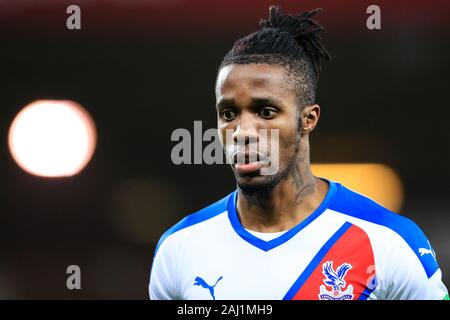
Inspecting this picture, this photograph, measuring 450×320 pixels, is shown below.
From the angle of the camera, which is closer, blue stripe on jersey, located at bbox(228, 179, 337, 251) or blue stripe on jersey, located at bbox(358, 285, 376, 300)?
blue stripe on jersey, located at bbox(358, 285, 376, 300)

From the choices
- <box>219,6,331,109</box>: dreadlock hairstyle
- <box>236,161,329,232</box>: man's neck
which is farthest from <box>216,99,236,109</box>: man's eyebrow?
<box>236,161,329,232</box>: man's neck

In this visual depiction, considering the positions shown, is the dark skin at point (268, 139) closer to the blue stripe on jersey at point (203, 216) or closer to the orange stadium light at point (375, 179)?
the blue stripe on jersey at point (203, 216)

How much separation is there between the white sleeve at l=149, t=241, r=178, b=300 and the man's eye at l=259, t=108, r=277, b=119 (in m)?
1.10

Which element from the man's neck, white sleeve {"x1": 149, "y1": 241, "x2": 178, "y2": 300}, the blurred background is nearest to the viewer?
the man's neck

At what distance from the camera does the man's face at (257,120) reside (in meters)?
3.81

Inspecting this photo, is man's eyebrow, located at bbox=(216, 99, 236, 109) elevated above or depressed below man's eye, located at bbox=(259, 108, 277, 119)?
above

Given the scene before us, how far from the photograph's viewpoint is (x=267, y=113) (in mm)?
3830

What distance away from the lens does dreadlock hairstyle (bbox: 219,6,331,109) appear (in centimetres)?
393

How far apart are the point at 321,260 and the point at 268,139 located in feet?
2.50

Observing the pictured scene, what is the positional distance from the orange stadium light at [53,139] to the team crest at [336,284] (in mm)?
4759

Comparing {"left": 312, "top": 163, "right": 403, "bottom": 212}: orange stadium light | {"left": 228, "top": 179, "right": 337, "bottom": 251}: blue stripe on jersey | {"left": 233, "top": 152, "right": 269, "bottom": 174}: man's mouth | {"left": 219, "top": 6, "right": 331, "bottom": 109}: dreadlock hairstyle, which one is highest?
{"left": 219, "top": 6, "right": 331, "bottom": 109}: dreadlock hairstyle

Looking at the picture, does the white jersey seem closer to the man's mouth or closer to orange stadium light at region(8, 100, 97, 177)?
the man's mouth

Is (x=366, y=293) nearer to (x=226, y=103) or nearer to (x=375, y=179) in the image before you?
(x=226, y=103)

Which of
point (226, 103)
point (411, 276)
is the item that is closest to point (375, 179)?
point (411, 276)
